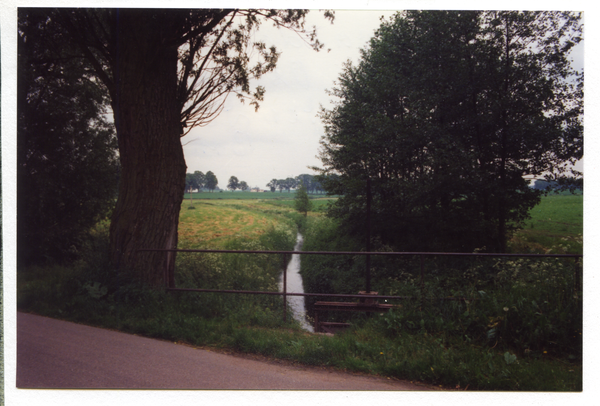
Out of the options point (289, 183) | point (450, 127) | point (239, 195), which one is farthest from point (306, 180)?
point (450, 127)

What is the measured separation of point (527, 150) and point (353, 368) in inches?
255

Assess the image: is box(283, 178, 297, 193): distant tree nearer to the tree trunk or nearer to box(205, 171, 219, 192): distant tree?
box(205, 171, 219, 192): distant tree

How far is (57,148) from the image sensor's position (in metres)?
8.00

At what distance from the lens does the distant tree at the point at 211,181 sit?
698 centimetres

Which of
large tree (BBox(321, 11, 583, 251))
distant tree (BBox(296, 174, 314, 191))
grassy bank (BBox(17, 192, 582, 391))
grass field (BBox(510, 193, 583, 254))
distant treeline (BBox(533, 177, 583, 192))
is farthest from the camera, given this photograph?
distant tree (BBox(296, 174, 314, 191))

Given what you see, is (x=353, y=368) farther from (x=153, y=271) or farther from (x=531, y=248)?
(x=531, y=248)

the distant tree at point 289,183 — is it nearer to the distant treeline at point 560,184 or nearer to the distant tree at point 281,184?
the distant tree at point 281,184

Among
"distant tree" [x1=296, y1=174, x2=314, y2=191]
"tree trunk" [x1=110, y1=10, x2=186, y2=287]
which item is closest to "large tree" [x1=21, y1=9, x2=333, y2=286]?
"tree trunk" [x1=110, y1=10, x2=186, y2=287]

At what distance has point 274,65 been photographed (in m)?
5.74

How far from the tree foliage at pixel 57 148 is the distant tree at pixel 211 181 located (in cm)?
302

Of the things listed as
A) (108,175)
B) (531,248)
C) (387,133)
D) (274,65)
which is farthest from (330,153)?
(108,175)

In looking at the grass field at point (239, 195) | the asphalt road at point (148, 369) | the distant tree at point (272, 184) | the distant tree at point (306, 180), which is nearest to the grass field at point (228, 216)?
the grass field at point (239, 195)

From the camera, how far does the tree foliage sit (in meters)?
4.77

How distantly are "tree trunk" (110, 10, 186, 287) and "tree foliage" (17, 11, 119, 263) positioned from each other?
45.4 inches
